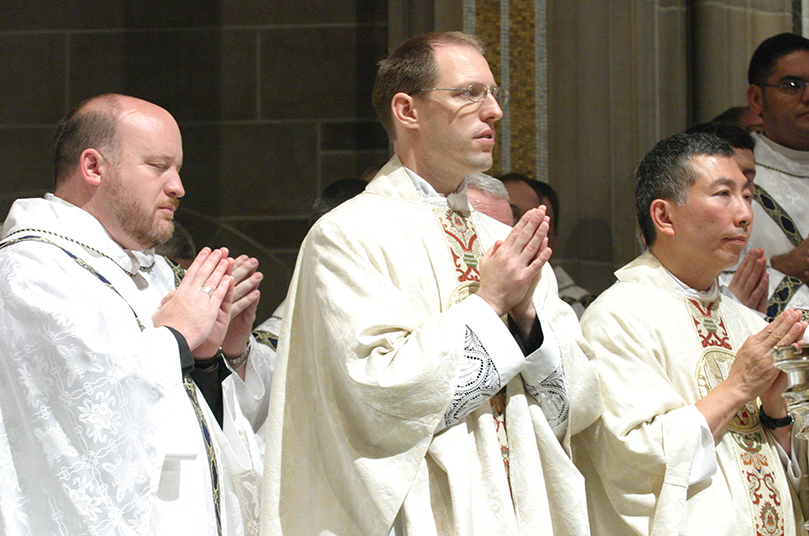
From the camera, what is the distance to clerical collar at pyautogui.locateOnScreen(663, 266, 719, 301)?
3.84 m

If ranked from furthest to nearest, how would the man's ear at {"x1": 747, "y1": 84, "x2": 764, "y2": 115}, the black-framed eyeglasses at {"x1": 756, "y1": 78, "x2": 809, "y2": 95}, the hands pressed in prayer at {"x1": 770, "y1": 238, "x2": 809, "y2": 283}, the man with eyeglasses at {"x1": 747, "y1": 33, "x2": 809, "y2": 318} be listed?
the man's ear at {"x1": 747, "y1": 84, "x2": 764, "y2": 115} < the black-framed eyeglasses at {"x1": 756, "y1": 78, "x2": 809, "y2": 95} < the man with eyeglasses at {"x1": 747, "y1": 33, "x2": 809, "y2": 318} < the hands pressed in prayer at {"x1": 770, "y1": 238, "x2": 809, "y2": 283}

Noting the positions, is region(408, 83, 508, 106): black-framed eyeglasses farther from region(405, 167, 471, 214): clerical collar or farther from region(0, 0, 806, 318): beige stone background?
region(0, 0, 806, 318): beige stone background

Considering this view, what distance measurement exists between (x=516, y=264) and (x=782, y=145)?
2683mm

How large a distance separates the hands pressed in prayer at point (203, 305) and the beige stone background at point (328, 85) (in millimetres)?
3088

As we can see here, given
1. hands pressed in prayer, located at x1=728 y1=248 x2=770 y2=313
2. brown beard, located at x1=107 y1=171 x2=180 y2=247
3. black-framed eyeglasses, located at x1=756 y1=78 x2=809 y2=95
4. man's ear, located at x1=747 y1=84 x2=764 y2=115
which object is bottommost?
hands pressed in prayer, located at x1=728 y1=248 x2=770 y2=313

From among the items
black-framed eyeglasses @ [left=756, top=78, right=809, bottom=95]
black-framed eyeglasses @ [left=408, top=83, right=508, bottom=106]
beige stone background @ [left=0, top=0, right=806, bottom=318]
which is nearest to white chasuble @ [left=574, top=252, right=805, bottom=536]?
black-framed eyeglasses @ [left=408, top=83, right=508, bottom=106]

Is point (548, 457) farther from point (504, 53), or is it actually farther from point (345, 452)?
point (504, 53)

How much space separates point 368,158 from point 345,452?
3875mm

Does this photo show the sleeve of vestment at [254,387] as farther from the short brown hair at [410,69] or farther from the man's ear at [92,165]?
the short brown hair at [410,69]

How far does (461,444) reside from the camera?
10.0 feet

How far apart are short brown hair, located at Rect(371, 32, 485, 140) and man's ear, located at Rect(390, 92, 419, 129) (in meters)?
0.02

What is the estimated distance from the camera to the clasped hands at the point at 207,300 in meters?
3.24

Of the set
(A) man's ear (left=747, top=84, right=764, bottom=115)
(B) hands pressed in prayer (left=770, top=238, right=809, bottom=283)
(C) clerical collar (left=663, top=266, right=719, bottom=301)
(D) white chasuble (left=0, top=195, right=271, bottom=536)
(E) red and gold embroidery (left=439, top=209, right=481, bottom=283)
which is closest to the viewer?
(D) white chasuble (left=0, top=195, right=271, bottom=536)

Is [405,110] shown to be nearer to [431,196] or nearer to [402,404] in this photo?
[431,196]
